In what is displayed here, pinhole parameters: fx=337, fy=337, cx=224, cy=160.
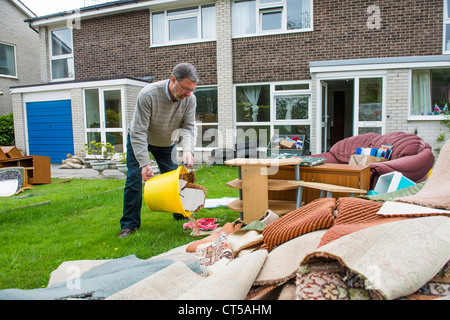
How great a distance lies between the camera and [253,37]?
10.1 metres

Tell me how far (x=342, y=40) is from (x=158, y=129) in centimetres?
752

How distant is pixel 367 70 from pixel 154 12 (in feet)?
23.1

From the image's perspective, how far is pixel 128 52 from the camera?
1150 centimetres

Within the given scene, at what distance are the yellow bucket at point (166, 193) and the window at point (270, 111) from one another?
6.95m

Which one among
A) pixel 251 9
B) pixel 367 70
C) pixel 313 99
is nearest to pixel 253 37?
pixel 251 9

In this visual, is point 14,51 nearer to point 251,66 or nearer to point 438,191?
point 251,66

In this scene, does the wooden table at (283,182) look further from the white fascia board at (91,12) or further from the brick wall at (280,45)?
the white fascia board at (91,12)

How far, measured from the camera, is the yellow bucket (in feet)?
10.00

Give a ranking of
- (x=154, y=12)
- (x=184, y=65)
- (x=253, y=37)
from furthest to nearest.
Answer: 1. (x=154, y=12)
2. (x=253, y=37)
3. (x=184, y=65)

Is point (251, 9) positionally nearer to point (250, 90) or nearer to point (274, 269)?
point (250, 90)

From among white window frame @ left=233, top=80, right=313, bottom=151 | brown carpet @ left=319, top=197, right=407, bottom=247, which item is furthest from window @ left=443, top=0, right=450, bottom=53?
brown carpet @ left=319, top=197, right=407, bottom=247

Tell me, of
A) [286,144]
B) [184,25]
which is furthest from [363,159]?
[184,25]

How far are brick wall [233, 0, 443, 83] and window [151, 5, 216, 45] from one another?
3.91ft
